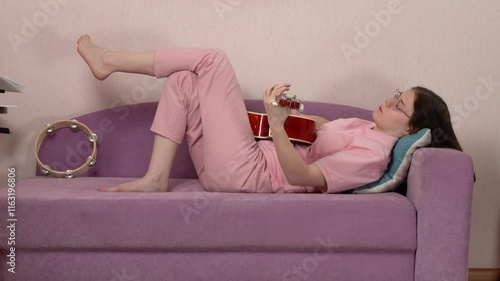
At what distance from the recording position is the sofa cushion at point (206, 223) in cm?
186

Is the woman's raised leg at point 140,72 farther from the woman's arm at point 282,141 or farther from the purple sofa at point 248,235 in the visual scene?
the woman's arm at point 282,141

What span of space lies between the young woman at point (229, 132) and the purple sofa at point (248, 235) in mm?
161

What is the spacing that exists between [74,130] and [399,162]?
141cm

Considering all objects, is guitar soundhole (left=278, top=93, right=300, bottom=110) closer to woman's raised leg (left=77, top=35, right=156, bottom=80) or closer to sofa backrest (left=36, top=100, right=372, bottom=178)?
woman's raised leg (left=77, top=35, right=156, bottom=80)

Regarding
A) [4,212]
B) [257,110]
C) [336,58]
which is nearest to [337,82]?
[336,58]

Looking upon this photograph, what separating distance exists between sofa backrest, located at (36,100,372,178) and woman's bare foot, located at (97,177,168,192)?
0.48 metres

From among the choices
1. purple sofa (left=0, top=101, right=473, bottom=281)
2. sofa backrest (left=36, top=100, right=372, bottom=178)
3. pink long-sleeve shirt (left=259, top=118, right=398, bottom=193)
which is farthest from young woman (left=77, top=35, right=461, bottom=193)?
sofa backrest (left=36, top=100, right=372, bottom=178)

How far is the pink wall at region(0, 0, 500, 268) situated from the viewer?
8.79 feet

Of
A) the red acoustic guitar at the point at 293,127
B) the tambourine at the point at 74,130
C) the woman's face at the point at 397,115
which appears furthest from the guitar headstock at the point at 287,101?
the tambourine at the point at 74,130

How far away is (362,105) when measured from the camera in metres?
2.77

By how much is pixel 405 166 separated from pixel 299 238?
491mm

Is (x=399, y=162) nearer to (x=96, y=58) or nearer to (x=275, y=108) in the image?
(x=275, y=108)

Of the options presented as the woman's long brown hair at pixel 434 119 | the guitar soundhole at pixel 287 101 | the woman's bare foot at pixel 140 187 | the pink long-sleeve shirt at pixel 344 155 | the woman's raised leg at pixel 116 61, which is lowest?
the woman's bare foot at pixel 140 187

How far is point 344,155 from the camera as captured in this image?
2076 millimetres
